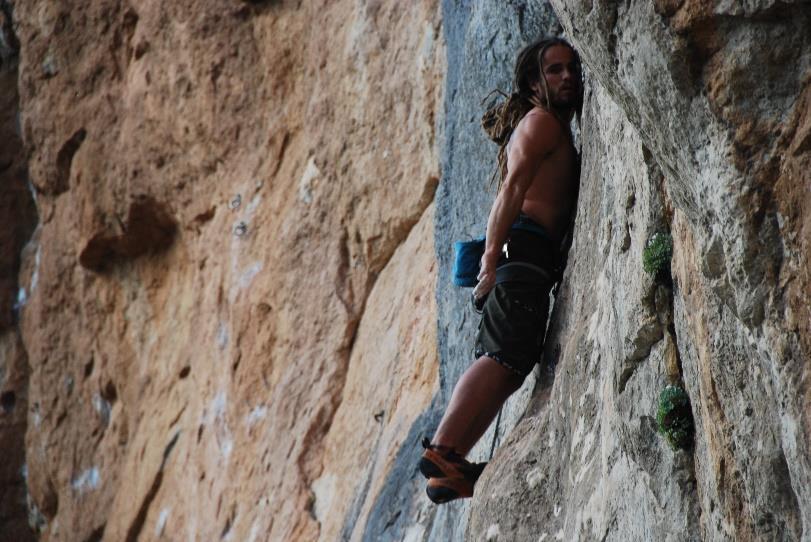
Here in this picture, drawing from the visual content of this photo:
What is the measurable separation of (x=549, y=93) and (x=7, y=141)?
9409mm

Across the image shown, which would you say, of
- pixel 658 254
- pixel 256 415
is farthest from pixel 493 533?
pixel 256 415

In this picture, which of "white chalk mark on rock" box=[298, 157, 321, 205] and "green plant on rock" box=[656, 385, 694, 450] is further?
"white chalk mark on rock" box=[298, 157, 321, 205]

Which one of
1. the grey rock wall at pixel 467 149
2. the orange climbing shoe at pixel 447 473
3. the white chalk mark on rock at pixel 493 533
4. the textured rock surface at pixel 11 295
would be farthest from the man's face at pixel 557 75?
the textured rock surface at pixel 11 295

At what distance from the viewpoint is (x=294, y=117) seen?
972 cm

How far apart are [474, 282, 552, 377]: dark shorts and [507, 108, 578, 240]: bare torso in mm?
269

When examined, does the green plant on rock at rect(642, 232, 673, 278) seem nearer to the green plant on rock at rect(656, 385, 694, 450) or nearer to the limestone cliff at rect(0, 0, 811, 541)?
the limestone cliff at rect(0, 0, 811, 541)

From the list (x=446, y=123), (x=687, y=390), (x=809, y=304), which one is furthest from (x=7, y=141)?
(x=809, y=304)

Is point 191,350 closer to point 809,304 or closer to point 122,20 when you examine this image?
point 122,20

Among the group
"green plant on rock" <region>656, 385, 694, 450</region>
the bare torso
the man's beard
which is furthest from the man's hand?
"green plant on rock" <region>656, 385, 694, 450</region>

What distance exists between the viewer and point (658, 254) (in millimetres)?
3500

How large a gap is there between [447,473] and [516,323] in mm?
654

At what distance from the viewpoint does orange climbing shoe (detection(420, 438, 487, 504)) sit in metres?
5.06

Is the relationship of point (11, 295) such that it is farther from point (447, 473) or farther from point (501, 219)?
point (501, 219)

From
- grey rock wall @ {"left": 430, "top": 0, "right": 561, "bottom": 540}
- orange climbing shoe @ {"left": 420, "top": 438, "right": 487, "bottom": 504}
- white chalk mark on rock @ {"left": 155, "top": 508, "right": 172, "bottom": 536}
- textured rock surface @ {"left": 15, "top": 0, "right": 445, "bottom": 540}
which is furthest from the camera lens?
white chalk mark on rock @ {"left": 155, "top": 508, "right": 172, "bottom": 536}
